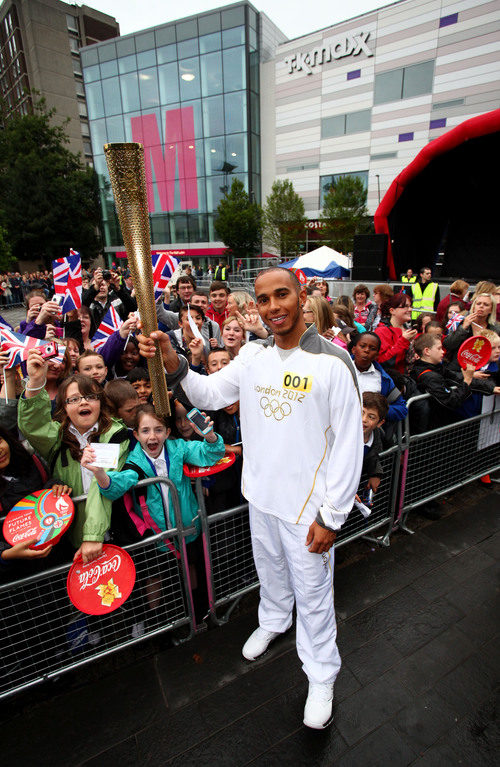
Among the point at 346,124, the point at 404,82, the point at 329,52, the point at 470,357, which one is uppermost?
the point at 329,52

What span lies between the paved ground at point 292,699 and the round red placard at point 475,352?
6.20 ft

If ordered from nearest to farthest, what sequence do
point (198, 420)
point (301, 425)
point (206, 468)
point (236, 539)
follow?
point (301, 425) → point (198, 420) → point (206, 468) → point (236, 539)

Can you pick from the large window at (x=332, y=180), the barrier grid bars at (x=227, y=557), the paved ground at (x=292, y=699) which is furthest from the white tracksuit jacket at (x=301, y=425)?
the large window at (x=332, y=180)

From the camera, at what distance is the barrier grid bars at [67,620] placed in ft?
7.72

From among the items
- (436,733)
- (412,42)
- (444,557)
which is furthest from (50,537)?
(412,42)

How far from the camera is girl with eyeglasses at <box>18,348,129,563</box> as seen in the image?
7.84 ft

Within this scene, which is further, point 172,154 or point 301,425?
point 172,154

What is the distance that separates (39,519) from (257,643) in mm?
1626

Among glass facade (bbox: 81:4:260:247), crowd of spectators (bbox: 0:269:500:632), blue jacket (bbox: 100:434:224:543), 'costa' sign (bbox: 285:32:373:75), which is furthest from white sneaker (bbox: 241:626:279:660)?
'costa' sign (bbox: 285:32:373:75)

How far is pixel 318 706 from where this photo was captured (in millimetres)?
2188

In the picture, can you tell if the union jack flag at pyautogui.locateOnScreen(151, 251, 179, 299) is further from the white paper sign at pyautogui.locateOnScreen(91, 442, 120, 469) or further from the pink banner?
the pink banner

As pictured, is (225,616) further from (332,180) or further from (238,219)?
(332,180)

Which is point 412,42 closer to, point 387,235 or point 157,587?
point 387,235

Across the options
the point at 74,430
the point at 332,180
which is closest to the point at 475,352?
the point at 74,430
